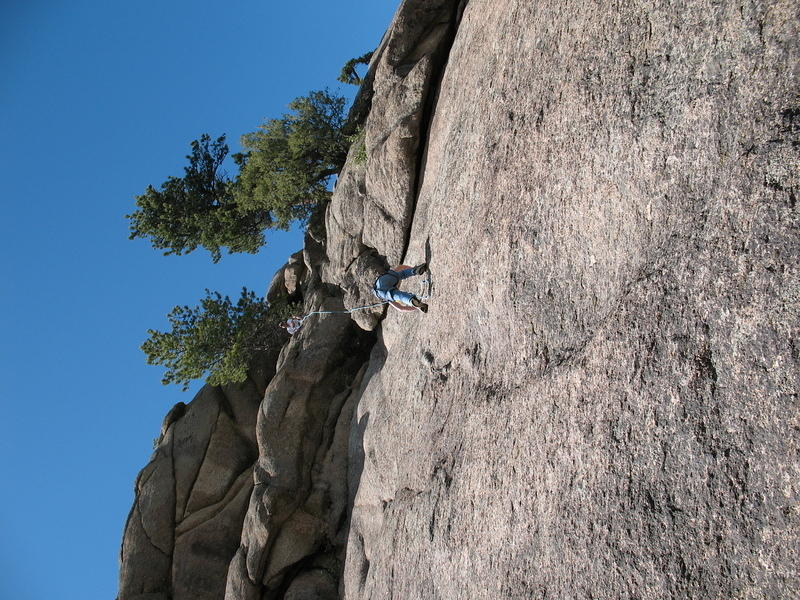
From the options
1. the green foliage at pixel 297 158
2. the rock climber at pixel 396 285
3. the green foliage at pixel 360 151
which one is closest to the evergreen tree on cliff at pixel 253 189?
the green foliage at pixel 297 158

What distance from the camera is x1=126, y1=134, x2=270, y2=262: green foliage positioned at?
35.4 m

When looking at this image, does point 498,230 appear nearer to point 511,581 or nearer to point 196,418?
point 511,581

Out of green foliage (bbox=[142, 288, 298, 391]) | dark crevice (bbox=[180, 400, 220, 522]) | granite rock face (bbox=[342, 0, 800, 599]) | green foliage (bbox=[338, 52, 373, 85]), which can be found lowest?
granite rock face (bbox=[342, 0, 800, 599])

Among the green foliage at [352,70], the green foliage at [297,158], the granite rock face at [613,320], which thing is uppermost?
the green foliage at [352,70]

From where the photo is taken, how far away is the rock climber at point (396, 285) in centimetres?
1792

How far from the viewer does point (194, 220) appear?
116ft

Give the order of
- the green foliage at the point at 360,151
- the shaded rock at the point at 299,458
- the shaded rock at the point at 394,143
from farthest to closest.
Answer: the green foliage at the point at 360,151 → the shaded rock at the point at 299,458 → the shaded rock at the point at 394,143

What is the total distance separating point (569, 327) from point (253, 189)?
981 inches

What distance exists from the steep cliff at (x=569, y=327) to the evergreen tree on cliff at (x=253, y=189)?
29.7 feet

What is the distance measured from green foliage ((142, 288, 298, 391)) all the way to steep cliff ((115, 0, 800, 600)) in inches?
240

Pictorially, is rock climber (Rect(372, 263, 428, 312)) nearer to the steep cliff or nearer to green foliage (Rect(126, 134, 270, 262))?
the steep cliff

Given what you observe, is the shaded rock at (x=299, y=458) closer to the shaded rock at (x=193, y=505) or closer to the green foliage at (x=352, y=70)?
the shaded rock at (x=193, y=505)

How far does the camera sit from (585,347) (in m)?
11.1

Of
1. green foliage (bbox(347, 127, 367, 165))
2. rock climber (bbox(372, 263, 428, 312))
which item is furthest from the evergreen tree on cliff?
rock climber (bbox(372, 263, 428, 312))
